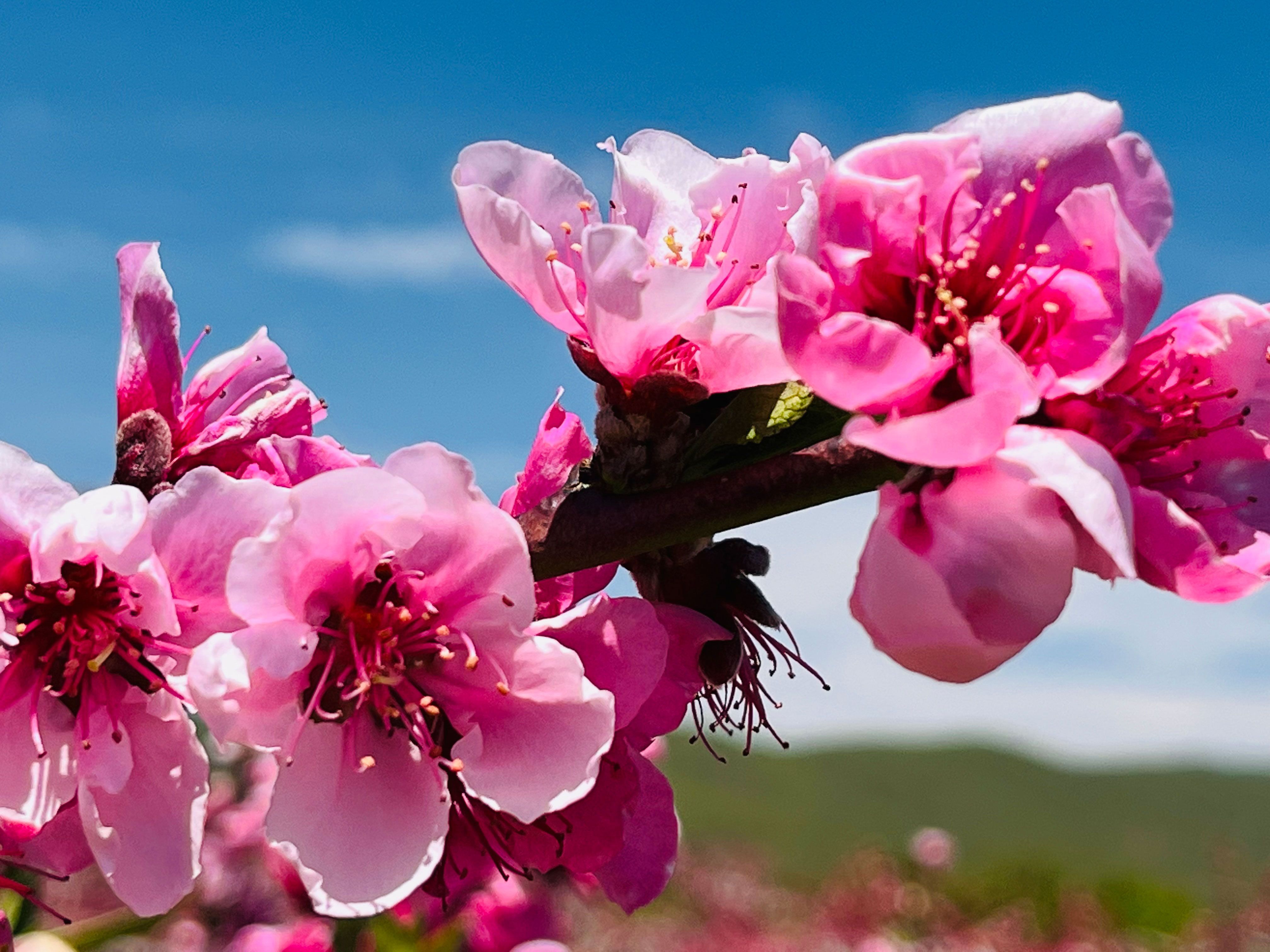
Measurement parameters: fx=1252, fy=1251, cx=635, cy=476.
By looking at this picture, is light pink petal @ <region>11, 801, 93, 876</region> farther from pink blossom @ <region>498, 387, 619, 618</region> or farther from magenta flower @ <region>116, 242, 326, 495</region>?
pink blossom @ <region>498, 387, 619, 618</region>

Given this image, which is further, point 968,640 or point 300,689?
point 300,689

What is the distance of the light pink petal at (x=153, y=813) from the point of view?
1200mm

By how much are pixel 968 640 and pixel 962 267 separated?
0.37 meters

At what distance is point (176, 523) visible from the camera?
115cm

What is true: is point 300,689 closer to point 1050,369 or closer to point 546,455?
point 546,455

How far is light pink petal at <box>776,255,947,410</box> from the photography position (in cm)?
101

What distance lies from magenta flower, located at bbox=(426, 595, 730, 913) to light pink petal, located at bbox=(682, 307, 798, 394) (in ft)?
0.82

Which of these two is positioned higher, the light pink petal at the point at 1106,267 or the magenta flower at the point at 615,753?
the light pink petal at the point at 1106,267

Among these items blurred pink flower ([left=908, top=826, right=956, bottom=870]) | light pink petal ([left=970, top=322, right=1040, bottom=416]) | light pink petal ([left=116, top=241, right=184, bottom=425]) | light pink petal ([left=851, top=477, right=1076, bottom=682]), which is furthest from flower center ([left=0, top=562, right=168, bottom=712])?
blurred pink flower ([left=908, top=826, right=956, bottom=870])

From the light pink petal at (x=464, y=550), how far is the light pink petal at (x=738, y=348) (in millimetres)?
241

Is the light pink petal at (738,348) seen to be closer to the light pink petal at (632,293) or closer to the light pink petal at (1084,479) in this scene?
the light pink petal at (632,293)

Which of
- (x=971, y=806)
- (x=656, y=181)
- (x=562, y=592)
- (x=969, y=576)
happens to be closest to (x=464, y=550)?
(x=562, y=592)

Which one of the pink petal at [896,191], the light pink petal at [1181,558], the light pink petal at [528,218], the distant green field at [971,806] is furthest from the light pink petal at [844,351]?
the distant green field at [971,806]

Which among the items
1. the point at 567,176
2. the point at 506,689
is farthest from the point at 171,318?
the point at 506,689
